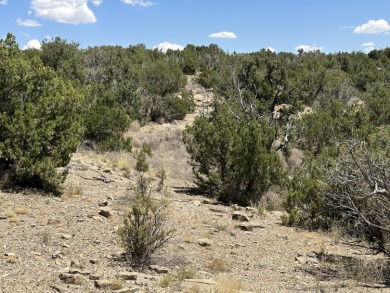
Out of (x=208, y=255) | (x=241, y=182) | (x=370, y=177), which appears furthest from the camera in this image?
(x=241, y=182)

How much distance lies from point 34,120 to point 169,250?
4.30 meters

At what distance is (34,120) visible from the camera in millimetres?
10219

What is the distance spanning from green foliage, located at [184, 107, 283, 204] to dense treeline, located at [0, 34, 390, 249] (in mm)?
30

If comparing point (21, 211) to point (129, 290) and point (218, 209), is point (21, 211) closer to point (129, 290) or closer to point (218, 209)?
point (129, 290)

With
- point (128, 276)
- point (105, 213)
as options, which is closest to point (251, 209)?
point (105, 213)

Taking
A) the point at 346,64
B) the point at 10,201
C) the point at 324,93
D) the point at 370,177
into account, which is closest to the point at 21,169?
the point at 10,201

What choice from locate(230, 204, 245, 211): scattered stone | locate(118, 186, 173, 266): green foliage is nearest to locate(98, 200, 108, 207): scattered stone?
locate(118, 186, 173, 266): green foliage

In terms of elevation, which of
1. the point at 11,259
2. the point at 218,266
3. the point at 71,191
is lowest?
the point at 218,266

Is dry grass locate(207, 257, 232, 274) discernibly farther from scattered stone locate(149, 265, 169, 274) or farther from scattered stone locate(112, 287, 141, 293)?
scattered stone locate(112, 287, 141, 293)

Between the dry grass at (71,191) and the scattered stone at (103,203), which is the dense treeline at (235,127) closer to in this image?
the dry grass at (71,191)

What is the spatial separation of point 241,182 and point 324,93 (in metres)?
20.3

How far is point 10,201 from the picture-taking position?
9484 millimetres

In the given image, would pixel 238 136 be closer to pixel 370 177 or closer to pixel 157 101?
pixel 370 177

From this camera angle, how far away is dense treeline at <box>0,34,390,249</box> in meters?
9.94
